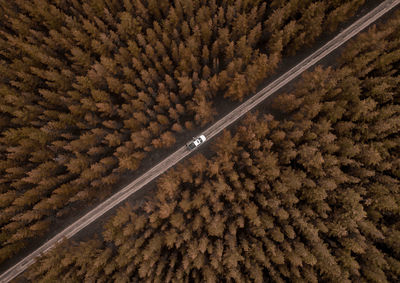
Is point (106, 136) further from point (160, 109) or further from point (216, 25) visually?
point (216, 25)

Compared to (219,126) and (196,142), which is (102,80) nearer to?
(196,142)

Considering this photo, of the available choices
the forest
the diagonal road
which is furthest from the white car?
the forest

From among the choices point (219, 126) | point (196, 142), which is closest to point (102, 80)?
point (196, 142)

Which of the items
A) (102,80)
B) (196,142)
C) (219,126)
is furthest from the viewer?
(219,126)

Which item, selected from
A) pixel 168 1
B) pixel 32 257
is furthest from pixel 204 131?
pixel 32 257

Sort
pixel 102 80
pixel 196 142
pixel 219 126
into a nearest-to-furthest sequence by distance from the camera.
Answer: pixel 102 80 < pixel 196 142 < pixel 219 126
